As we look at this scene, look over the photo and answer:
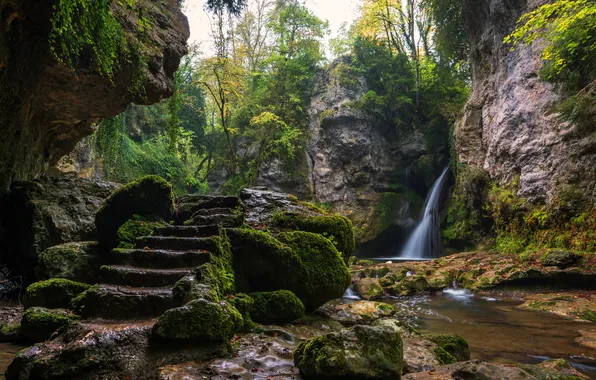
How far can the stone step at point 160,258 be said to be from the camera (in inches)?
182

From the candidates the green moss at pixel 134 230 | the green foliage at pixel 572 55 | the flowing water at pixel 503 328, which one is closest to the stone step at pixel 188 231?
the green moss at pixel 134 230

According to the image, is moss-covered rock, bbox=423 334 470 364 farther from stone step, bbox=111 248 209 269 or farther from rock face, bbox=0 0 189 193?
rock face, bbox=0 0 189 193

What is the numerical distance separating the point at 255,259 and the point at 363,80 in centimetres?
1859

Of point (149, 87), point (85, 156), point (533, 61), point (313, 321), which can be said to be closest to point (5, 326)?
point (313, 321)

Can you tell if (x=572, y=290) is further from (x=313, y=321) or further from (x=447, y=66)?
(x=447, y=66)

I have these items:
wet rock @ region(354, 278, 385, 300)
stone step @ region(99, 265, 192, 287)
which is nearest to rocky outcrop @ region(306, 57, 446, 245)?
wet rock @ region(354, 278, 385, 300)

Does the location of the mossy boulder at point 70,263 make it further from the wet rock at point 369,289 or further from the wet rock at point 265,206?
the wet rock at point 369,289

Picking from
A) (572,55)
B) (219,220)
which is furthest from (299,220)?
(572,55)

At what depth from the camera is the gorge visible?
11.1 ft

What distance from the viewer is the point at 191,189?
2445 centimetres

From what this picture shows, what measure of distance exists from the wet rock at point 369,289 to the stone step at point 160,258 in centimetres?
598

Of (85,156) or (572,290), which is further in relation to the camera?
(85,156)

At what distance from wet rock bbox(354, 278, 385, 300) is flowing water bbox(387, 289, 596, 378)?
544 millimetres

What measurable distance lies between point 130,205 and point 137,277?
2309 mm
